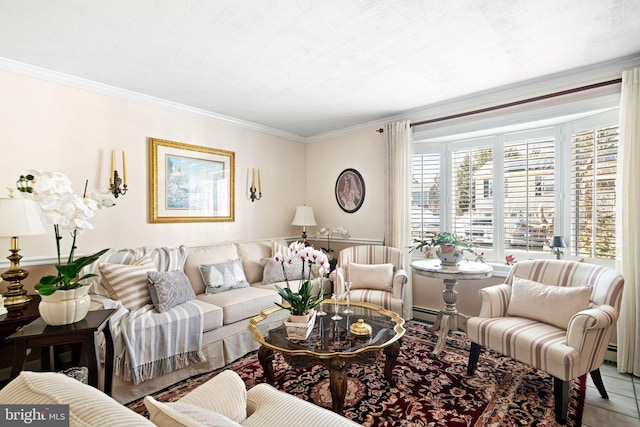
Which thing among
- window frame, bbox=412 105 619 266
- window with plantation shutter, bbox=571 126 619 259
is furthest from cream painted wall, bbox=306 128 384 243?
window with plantation shutter, bbox=571 126 619 259

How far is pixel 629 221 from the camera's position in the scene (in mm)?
2520

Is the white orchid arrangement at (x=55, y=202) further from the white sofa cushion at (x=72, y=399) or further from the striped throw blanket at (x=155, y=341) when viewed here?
the white sofa cushion at (x=72, y=399)

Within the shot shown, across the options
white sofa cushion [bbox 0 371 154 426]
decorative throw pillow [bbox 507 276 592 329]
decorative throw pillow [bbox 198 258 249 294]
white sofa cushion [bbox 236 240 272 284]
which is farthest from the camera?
white sofa cushion [bbox 236 240 272 284]

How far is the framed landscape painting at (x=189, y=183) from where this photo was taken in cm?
343

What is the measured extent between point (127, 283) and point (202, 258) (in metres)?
0.87

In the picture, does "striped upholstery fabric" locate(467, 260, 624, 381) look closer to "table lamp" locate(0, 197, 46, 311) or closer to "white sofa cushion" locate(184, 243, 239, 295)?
"white sofa cushion" locate(184, 243, 239, 295)

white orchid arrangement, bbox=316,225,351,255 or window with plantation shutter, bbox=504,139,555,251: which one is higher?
window with plantation shutter, bbox=504,139,555,251

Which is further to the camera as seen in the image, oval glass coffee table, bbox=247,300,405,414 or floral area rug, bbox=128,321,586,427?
floral area rug, bbox=128,321,586,427

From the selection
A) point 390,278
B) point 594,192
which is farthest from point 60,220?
point 594,192

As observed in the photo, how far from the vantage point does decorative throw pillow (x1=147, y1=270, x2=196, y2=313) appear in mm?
2584

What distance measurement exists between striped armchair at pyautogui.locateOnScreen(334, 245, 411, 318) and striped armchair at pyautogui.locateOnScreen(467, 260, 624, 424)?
81 cm

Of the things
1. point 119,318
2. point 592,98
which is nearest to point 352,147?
point 592,98

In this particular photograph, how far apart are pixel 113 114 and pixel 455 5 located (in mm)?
3079

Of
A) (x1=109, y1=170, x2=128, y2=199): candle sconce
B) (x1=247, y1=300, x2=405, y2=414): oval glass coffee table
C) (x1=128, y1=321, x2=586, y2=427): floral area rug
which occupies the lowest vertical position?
(x1=128, y1=321, x2=586, y2=427): floral area rug
